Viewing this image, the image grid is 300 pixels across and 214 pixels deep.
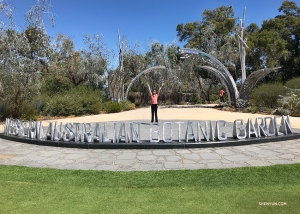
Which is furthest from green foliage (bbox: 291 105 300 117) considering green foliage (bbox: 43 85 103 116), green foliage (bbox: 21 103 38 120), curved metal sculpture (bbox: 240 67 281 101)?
green foliage (bbox: 21 103 38 120)

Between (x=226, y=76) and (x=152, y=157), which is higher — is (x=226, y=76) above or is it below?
above

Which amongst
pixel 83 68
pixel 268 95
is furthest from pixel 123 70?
pixel 268 95

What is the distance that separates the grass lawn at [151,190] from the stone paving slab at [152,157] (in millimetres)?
436

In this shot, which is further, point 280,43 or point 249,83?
point 280,43

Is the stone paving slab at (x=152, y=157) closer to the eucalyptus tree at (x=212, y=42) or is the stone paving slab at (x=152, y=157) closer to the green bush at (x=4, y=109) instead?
the green bush at (x=4, y=109)

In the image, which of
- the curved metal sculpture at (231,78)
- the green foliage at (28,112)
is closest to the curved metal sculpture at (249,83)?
the curved metal sculpture at (231,78)

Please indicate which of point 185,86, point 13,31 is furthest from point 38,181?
point 185,86

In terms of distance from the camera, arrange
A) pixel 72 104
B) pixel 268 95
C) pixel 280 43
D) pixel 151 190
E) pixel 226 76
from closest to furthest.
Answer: pixel 151 190 → pixel 72 104 → pixel 268 95 → pixel 226 76 → pixel 280 43

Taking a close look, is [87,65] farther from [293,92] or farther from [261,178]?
[261,178]

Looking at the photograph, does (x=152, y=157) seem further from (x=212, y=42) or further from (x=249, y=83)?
(x=212, y=42)

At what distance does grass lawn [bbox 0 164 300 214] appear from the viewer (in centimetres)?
336

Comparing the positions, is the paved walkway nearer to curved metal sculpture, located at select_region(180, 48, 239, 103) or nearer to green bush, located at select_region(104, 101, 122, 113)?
green bush, located at select_region(104, 101, 122, 113)

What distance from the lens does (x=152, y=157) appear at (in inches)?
238

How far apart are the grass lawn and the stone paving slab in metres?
0.44
